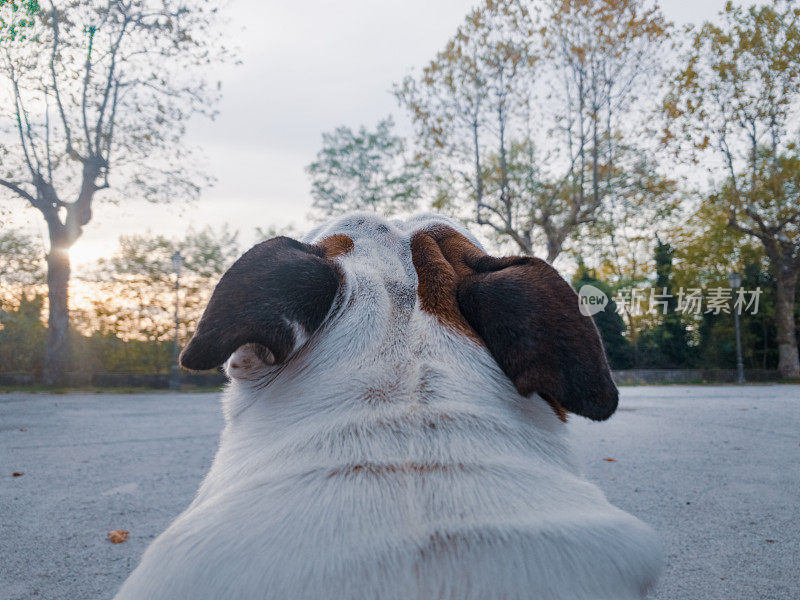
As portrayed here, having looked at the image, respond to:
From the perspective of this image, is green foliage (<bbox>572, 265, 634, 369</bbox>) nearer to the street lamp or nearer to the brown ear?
the street lamp

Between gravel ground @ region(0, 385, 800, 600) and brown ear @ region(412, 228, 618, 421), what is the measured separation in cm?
161

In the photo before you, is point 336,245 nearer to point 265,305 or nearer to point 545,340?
point 265,305

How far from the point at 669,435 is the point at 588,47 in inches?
326

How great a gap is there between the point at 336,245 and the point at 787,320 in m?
26.6

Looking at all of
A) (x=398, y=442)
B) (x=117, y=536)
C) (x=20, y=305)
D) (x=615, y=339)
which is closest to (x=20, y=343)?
(x=20, y=305)

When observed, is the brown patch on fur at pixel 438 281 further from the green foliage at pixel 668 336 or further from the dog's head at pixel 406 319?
the green foliage at pixel 668 336

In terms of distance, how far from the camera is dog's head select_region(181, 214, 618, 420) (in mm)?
1222

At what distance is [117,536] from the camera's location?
3.06 meters

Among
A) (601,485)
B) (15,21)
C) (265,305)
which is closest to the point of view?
(265,305)

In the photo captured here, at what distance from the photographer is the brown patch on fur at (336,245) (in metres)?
1.61

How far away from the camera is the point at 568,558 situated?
3.22 ft

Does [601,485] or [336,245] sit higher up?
[336,245]

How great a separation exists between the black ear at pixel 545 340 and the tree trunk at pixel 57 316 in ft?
61.2

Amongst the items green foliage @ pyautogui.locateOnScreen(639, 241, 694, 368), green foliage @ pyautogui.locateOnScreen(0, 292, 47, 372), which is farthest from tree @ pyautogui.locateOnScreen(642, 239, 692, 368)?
green foliage @ pyautogui.locateOnScreen(0, 292, 47, 372)
